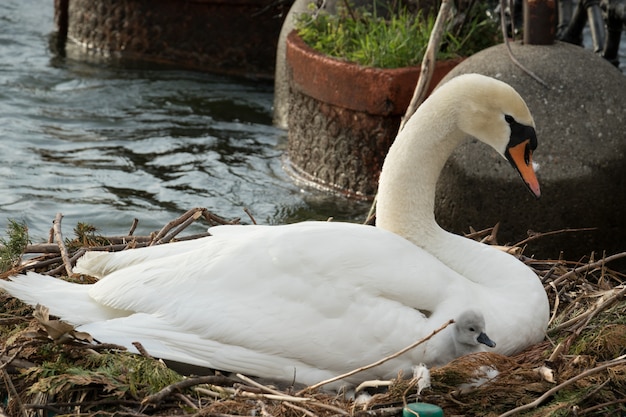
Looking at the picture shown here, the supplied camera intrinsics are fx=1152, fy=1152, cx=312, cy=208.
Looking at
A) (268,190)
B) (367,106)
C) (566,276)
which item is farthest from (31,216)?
(566,276)

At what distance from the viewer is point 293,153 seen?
9125mm

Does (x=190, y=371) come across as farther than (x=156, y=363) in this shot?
Yes

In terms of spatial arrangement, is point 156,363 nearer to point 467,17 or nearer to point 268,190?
point 268,190

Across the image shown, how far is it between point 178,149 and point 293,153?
3.54 feet

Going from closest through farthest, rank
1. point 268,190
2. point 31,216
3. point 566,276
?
point 566,276, point 31,216, point 268,190

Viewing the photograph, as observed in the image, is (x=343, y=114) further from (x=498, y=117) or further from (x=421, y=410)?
(x=421, y=410)

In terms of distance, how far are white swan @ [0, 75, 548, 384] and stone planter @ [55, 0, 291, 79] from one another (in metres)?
7.34

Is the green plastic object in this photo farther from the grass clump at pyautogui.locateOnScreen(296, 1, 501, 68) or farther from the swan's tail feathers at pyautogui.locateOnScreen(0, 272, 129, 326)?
the grass clump at pyautogui.locateOnScreen(296, 1, 501, 68)

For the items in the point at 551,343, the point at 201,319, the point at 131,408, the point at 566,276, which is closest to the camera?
the point at 131,408

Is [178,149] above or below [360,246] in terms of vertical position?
below

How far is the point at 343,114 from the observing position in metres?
8.41

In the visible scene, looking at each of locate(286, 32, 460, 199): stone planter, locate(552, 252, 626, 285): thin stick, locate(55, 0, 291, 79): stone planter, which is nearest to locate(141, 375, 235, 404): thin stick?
locate(552, 252, 626, 285): thin stick

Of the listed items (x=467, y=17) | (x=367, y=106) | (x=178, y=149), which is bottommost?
(x=178, y=149)

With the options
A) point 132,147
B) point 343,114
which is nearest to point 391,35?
point 343,114
